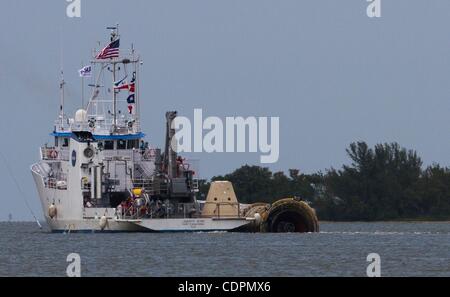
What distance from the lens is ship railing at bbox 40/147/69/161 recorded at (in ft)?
333

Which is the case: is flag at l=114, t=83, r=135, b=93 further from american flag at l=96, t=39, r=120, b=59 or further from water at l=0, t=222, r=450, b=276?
water at l=0, t=222, r=450, b=276

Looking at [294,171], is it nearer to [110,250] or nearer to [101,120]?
[101,120]

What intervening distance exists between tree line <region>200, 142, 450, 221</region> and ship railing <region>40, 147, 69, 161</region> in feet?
187

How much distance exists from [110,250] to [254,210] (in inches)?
903

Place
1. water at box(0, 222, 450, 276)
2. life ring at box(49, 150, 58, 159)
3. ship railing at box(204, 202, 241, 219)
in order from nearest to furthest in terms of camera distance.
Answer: water at box(0, 222, 450, 276), ship railing at box(204, 202, 241, 219), life ring at box(49, 150, 58, 159)

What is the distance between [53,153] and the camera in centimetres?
10225

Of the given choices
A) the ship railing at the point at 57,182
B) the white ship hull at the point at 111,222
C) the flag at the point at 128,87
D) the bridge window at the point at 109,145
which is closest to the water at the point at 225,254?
the white ship hull at the point at 111,222

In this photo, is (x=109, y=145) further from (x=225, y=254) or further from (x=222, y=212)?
(x=225, y=254)

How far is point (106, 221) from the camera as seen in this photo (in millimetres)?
95375

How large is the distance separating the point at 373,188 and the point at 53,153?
227 ft

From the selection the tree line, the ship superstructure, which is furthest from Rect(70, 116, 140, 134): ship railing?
the tree line

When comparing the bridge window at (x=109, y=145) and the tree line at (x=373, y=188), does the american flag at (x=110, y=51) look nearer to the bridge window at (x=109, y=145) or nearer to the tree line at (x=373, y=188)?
Answer: the bridge window at (x=109, y=145)

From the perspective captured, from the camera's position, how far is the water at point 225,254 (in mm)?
62403
